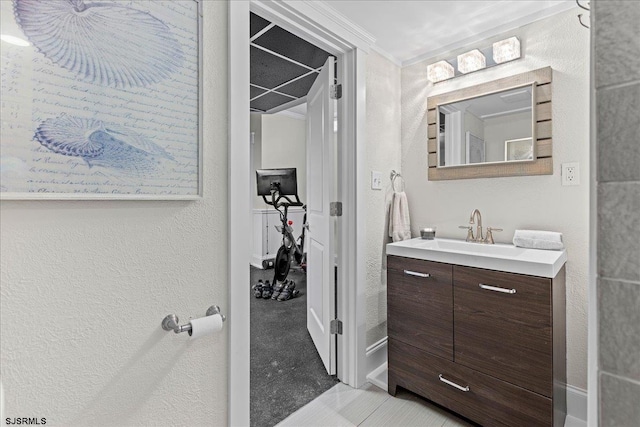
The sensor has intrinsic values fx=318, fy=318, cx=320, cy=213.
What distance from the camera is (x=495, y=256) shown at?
151 centimetres

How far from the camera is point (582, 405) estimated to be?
→ 1.66 metres

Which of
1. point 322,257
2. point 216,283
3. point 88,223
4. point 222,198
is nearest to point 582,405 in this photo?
point 322,257

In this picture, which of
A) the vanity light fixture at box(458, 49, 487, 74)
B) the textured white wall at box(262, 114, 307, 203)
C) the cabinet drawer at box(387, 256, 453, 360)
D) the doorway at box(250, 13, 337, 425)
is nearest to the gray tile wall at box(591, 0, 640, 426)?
the cabinet drawer at box(387, 256, 453, 360)

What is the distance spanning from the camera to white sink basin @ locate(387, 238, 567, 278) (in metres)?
1.40

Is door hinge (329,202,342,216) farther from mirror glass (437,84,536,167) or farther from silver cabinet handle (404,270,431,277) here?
mirror glass (437,84,536,167)

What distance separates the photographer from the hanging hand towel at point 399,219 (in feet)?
7.41

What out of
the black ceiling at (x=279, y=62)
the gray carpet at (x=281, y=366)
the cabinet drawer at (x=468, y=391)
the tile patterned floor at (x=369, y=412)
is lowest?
the tile patterned floor at (x=369, y=412)

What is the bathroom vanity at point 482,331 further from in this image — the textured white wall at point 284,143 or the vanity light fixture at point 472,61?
the textured white wall at point 284,143

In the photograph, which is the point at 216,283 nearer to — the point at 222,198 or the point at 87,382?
the point at 222,198

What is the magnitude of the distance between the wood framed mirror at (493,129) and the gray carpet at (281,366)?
1.59 metres

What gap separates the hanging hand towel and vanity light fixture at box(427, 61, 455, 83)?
0.83 m

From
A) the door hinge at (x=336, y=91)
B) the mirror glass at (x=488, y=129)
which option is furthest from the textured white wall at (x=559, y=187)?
the door hinge at (x=336, y=91)

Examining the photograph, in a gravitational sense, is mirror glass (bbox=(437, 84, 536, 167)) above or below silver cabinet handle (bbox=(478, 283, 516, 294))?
above

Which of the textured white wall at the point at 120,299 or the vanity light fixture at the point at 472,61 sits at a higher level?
the vanity light fixture at the point at 472,61
